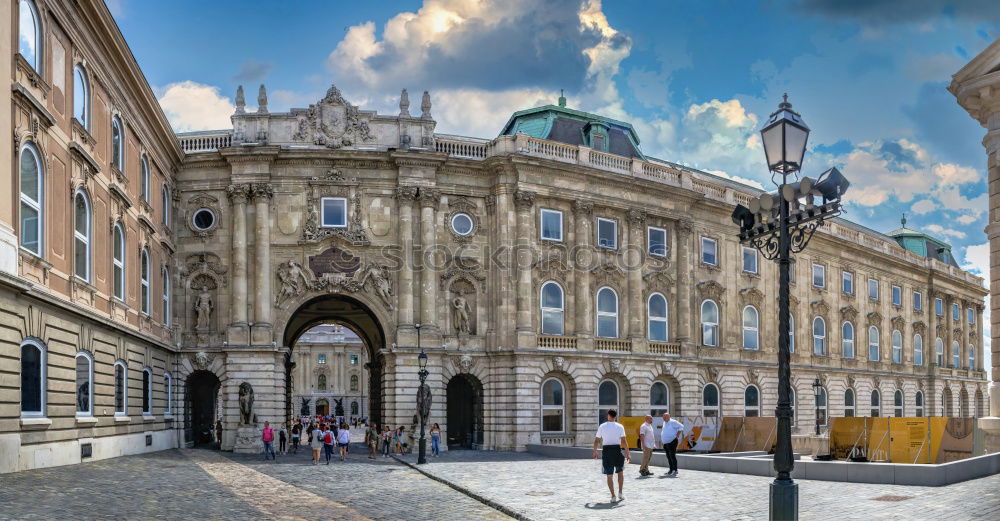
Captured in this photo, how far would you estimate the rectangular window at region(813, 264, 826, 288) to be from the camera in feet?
207

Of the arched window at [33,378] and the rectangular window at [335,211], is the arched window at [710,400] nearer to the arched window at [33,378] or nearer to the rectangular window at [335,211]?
the rectangular window at [335,211]

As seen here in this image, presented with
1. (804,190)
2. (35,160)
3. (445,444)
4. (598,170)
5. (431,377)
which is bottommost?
(445,444)

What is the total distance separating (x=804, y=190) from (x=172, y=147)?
1345 inches

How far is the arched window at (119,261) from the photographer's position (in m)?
34.1

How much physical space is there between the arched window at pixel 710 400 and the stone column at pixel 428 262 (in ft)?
54.8

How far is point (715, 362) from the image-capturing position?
176 ft

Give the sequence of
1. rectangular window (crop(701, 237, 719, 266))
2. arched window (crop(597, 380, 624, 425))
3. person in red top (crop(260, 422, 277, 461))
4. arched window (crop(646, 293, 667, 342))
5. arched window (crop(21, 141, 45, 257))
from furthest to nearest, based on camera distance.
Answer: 1. rectangular window (crop(701, 237, 719, 266))
2. arched window (crop(646, 293, 667, 342))
3. arched window (crop(597, 380, 624, 425))
4. person in red top (crop(260, 422, 277, 461))
5. arched window (crop(21, 141, 45, 257))

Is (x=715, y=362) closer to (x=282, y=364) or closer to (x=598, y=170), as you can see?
(x=598, y=170)

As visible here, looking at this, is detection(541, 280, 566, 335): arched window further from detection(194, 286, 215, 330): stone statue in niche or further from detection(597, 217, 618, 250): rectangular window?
detection(194, 286, 215, 330): stone statue in niche

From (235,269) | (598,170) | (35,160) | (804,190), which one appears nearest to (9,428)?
(35,160)

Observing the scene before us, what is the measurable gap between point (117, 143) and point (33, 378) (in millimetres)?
11974

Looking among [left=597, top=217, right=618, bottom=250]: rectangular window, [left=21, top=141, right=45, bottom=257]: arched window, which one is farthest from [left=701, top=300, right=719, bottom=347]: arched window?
[left=21, top=141, right=45, bottom=257]: arched window

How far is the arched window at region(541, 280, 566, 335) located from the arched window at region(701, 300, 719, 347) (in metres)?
10.0

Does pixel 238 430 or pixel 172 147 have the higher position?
pixel 172 147
